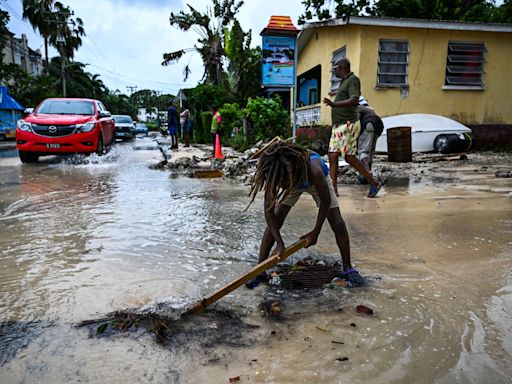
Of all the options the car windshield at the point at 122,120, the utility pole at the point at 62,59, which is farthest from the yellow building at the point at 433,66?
the utility pole at the point at 62,59


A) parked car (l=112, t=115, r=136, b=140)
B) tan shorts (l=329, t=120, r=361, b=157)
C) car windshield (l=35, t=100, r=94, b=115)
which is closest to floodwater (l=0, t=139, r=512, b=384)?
tan shorts (l=329, t=120, r=361, b=157)

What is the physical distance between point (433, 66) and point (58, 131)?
9777 millimetres

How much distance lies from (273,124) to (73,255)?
9257mm

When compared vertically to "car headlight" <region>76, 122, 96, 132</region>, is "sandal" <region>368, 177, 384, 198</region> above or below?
below

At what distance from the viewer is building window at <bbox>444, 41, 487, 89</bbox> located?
11.6 metres

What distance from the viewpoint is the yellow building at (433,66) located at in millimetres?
11109

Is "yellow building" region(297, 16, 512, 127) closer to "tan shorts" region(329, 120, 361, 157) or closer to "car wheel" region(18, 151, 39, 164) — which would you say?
"tan shorts" region(329, 120, 361, 157)

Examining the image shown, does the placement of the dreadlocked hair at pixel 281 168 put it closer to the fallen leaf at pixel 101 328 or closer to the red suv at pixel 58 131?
the fallen leaf at pixel 101 328

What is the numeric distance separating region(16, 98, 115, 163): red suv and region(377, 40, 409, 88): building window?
→ 7.49m

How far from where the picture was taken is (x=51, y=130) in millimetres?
9164

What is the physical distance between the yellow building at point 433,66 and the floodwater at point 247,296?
7.02 meters

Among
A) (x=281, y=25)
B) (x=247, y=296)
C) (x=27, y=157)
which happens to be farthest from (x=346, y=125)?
(x=27, y=157)

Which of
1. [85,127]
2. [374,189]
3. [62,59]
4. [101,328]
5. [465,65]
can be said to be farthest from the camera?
[62,59]

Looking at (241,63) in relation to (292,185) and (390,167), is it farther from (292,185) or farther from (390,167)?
(292,185)
